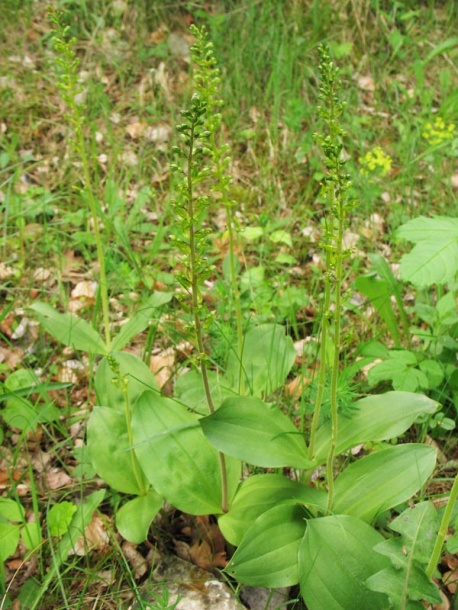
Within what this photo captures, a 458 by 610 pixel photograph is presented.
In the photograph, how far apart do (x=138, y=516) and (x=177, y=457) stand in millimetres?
282

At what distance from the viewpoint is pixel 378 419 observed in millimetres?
2225

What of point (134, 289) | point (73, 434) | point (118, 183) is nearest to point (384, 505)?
point (73, 434)

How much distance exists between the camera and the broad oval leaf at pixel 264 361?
2.74 meters

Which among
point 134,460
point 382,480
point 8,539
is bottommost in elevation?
point 8,539

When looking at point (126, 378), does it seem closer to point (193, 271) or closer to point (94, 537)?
point (94, 537)

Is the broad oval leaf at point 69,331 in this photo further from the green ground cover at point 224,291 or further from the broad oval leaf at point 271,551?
the broad oval leaf at point 271,551

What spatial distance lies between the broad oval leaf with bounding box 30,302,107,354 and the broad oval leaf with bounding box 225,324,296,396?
28.6 inches

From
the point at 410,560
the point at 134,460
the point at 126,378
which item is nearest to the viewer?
the point at 410,560

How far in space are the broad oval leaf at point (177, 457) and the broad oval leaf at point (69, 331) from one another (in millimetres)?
800

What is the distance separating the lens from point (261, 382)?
2.79 m

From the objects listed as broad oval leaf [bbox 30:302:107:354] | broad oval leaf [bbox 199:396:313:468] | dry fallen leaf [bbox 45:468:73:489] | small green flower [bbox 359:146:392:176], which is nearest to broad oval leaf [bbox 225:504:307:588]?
broad oval leaf [bbox 199:396:313:468]

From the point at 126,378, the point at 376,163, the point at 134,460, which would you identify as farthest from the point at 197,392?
the point at 376,163

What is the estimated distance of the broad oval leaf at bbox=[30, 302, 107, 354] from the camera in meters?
3.02

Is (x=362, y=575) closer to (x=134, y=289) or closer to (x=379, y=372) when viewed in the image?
(x=379, y=372)
